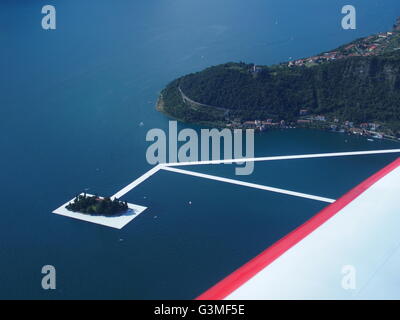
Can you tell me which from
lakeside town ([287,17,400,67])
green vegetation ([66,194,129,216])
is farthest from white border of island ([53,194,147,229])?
lakeside town ([287,17,400,67])

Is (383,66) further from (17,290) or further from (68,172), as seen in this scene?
(17,290)

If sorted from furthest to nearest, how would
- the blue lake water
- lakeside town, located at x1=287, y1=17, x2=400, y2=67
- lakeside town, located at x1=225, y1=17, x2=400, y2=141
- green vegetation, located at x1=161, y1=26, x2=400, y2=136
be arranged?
1. lakeside town, located at x1=287, y1=17, x2=400, y2=67
2. green vegetation, located at x1=161, y1=26, x2=400, y2=136
3. lakeside town, located at x1=225, y1=17, x2=400, y2=141
4. the blue lake water

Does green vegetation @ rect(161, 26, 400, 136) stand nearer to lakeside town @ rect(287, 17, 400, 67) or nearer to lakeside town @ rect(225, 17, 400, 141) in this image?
lakeside town @ rect(225, 17, 400, 141)

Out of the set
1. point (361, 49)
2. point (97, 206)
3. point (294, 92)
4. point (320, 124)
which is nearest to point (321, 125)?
point (320, 124)

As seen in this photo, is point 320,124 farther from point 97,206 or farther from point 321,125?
point 97,206

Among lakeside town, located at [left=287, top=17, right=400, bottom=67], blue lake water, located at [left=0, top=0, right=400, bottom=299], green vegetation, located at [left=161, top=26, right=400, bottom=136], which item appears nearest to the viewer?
blue lake water, located at [left=0, top=0, right=400, bottom=299]

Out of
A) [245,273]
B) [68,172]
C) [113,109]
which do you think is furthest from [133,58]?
[245,273]
